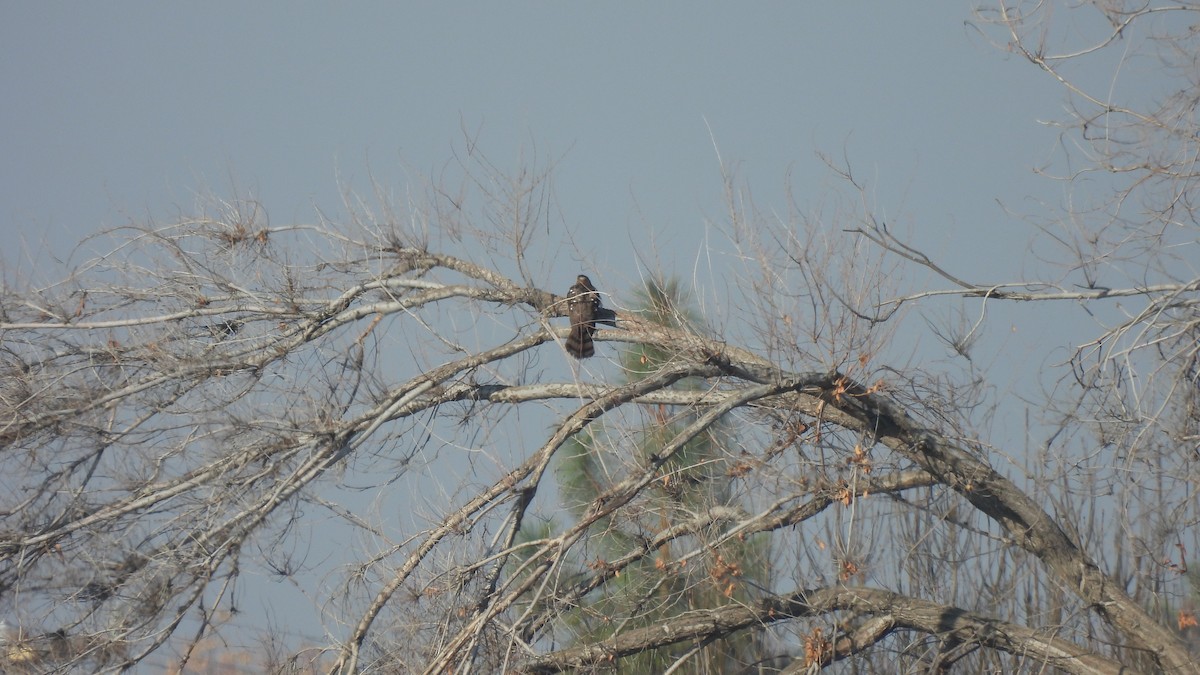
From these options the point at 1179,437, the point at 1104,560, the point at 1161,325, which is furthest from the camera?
the point at 1104,560

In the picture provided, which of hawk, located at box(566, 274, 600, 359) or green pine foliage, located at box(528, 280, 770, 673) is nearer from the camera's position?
green pine foliage, located at box(528, 280, 770, 673)

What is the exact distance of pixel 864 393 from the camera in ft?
21.4

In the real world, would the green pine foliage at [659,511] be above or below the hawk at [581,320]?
below

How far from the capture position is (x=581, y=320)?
24.5 feet

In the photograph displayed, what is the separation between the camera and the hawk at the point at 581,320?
743 centimetres

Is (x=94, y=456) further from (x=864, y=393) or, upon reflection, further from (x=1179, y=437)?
(x=1179, y=437)

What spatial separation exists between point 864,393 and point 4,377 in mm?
5337

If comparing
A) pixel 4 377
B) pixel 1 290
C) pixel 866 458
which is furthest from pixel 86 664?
pixel 866 458

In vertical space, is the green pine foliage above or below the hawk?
below

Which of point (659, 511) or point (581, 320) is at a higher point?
point (581, 320)

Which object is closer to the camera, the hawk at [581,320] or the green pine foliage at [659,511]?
the green pine foliage at [659,511]

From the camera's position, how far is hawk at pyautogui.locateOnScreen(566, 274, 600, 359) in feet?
24.4

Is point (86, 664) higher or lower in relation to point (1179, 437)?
lower

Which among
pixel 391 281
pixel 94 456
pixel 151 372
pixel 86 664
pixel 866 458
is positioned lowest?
pixel 86 664
